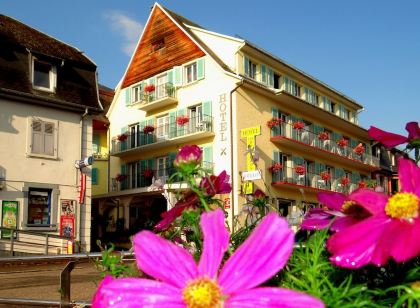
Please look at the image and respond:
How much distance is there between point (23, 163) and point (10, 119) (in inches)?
54.5

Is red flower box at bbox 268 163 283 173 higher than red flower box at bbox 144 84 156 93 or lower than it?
lower

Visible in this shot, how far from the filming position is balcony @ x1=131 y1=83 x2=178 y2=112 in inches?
855

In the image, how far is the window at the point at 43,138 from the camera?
53.5 feet

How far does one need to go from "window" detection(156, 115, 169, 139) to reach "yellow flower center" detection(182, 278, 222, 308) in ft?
70.1

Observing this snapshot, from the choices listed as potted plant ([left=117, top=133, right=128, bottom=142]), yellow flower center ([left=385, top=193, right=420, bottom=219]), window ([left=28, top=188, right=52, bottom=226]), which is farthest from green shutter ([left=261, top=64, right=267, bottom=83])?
yellow flower center ([left=385, top=193, right=420, bottom=219])

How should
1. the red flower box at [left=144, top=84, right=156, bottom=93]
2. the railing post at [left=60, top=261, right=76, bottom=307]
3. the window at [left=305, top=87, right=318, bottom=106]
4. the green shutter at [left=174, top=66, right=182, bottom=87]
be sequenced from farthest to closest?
the window at [left=305, top=87, right=318, bottom=106] < the red flower box at [left=144, top=84, right=156, bottom=93] < the green shutter at [left=174, top=66, right=182, bottom=87] < the railing post at [left=60, top=261, right=76, bottom=307]

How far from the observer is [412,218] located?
0.46 meters

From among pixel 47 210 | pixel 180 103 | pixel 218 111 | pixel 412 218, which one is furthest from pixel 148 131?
pixel 412 218

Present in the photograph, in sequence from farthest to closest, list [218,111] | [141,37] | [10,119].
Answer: [141,37], [218,111], [10,119]

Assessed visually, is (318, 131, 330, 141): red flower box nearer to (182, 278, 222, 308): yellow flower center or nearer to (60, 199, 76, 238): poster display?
(60, 199, 76, 238): poster display

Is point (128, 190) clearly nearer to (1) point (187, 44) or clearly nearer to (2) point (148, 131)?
(2) point (148, 131)

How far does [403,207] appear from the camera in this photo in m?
0.47

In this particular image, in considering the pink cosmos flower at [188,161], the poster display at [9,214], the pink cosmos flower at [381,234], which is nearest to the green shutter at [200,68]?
the poster display at [9,214]

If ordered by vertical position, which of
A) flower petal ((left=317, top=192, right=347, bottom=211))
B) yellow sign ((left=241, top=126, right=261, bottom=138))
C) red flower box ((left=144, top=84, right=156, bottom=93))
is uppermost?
red flower box ((left=144, top=84, right=156, bottom=93))
